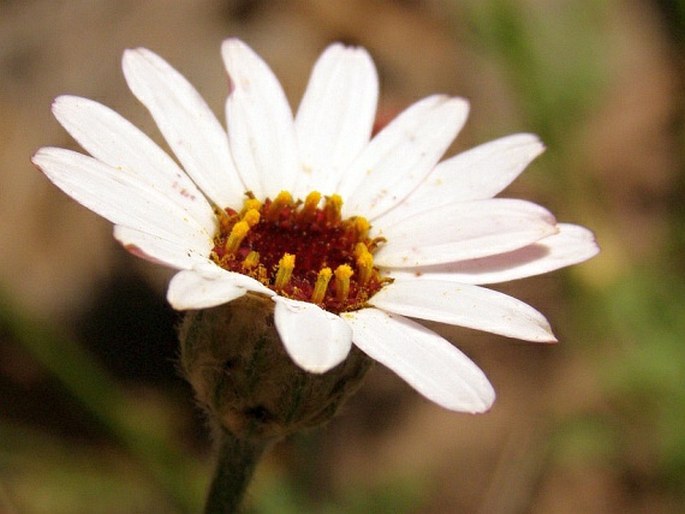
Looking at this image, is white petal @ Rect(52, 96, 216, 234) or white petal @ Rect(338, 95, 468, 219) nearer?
white petal @ Rect(52, 96, 216, 234)

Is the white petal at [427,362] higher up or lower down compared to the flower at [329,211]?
lower down

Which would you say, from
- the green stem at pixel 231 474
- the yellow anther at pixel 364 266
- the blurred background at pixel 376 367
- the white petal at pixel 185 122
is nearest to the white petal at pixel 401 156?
the yellow anther at pixel 364 266

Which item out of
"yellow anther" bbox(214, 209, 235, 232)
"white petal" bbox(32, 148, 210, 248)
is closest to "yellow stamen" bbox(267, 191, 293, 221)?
"yellow anther" bbox(214, 209, 235, 232)

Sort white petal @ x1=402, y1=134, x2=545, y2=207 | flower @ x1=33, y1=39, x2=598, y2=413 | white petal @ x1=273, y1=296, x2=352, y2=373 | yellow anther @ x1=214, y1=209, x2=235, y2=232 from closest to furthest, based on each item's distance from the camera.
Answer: white petal @ x1=273, y1=296, x2=352, y2=373 → flower @ x1=33, y1=39, x2=598, y2=413 → yellow anther @ x1=214, y1=209, x2=235, y2=232 → white petal @ x1=402, y1=134, x2=545, y2=207

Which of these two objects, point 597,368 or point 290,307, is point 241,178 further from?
point 597,368

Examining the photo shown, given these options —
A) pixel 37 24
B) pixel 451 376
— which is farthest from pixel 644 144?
pixel 451 376

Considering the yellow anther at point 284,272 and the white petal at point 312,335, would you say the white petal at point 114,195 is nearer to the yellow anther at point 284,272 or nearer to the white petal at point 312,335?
the yellow anther at point 284,272

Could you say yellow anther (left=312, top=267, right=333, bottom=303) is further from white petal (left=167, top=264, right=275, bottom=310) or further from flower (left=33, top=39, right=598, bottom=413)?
white petal (left=167, top=264, right=275, bottom=310)
